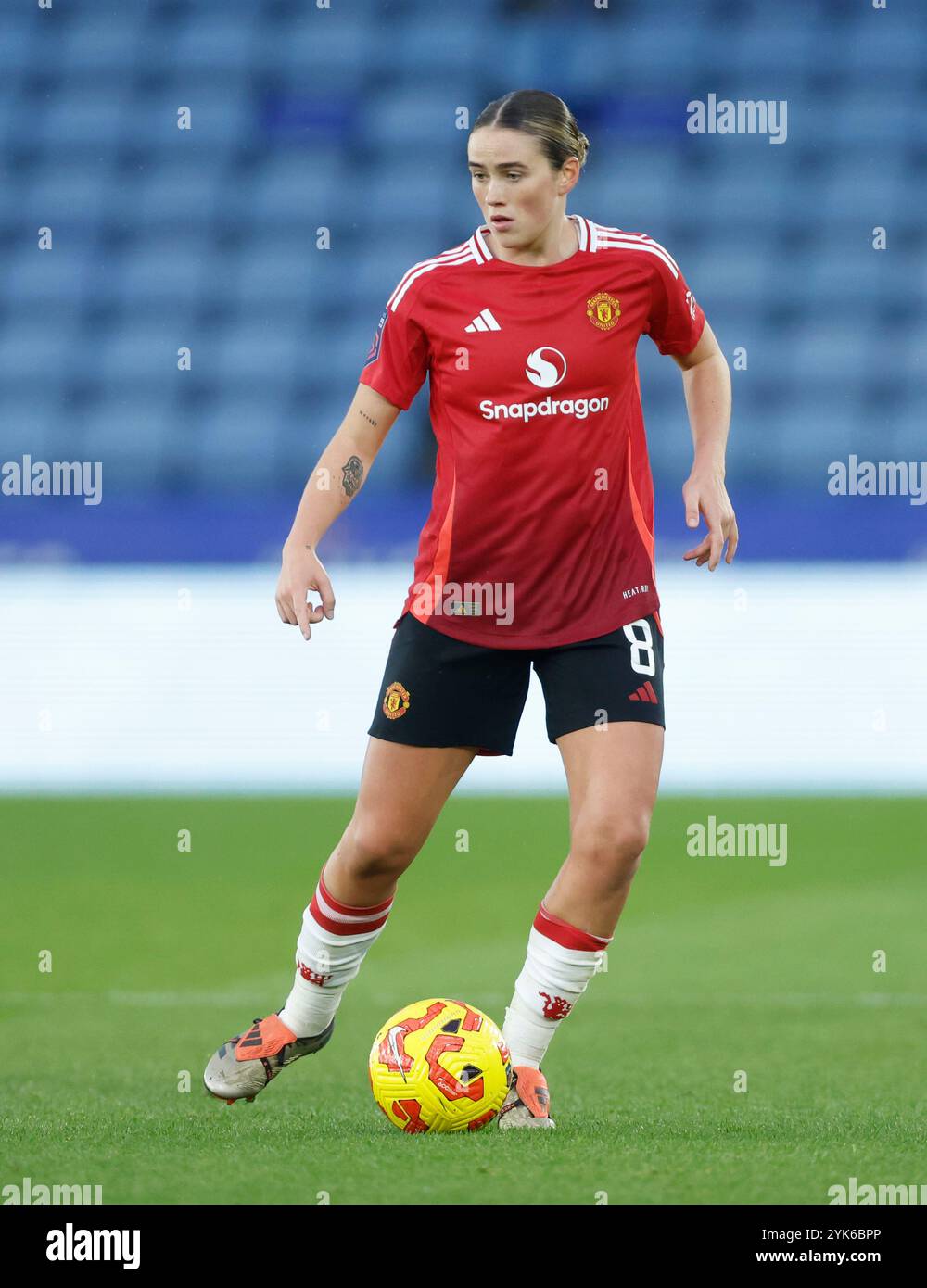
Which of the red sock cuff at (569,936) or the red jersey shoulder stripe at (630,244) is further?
the red jersey shoulder stripe at (630,244)

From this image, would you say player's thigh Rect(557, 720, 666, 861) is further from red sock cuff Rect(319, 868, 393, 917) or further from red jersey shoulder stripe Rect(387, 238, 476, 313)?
red jersey shoulder stripe Rect(387, 238, 476, 313)

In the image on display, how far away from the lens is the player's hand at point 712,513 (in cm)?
421

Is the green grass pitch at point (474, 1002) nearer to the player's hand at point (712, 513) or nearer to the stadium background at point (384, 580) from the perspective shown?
the stadium background at point (384, 580)

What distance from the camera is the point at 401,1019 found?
4227 mm

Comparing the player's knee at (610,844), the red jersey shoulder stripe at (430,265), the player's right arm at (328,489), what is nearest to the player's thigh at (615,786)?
the player's knee at (610,844)

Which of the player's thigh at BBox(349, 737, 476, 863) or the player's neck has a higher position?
the player's neck

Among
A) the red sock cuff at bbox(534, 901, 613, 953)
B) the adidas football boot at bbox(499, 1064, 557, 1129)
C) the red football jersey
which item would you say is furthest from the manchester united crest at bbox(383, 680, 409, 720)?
the adidas football boot at bbox(499, 1064, 557, 1129)

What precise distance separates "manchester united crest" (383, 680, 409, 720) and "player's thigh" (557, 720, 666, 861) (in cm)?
39

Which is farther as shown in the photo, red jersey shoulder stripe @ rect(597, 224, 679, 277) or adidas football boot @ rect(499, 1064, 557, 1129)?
red jersey shoulder stripe @ rect(597, 224, 679, 277)

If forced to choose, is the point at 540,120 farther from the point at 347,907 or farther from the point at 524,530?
the point at 347,907

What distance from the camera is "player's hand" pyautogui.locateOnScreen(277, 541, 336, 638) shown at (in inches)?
158

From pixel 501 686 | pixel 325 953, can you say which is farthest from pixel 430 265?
pixel 325 953

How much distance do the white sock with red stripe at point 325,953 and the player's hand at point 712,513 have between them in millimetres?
1089

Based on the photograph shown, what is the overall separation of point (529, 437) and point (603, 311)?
0.33m
